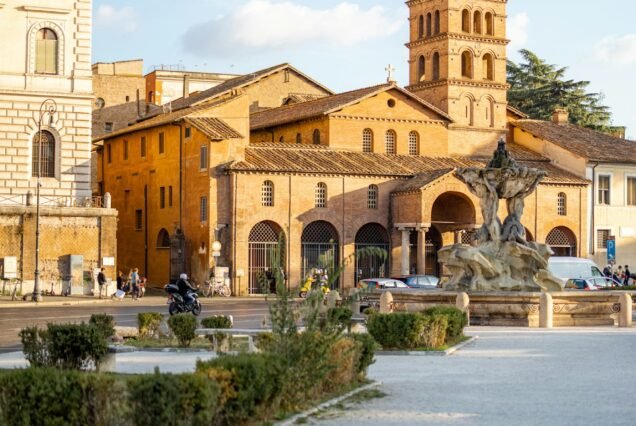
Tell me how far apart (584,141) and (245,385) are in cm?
6263

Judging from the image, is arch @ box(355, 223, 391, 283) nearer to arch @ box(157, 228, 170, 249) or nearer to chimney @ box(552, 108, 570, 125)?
arch @ box(157, 228, 170, 249)

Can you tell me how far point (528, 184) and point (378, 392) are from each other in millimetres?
17850

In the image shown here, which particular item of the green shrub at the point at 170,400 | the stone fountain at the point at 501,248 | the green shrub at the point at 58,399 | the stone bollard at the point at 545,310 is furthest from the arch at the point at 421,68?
the green shrub at the point at 170,400

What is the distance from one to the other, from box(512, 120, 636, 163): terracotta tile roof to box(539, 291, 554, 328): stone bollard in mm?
39395

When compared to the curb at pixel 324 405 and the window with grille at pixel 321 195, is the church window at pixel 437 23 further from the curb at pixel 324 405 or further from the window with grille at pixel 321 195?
the curb at pixel 324 405

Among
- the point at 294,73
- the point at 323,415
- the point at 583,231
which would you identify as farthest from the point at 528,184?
the point at 294,73

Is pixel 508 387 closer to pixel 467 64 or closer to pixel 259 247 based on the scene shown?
pixel 259 247

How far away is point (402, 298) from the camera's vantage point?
34719 mm

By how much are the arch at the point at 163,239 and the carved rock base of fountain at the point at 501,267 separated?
110ft

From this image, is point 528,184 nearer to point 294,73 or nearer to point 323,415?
point 323,415

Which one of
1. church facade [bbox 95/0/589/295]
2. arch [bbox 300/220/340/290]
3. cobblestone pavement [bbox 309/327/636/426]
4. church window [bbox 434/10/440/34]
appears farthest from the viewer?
church window [bbox 434/10/440/34]

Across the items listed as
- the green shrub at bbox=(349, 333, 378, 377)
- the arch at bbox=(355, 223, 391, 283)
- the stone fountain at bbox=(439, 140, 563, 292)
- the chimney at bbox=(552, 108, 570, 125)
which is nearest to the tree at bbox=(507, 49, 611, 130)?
the chimney at bbox=(552, 108, 570, 125)

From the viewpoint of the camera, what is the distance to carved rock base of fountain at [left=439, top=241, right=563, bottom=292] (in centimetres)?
3359

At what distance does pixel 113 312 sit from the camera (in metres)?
42.3
